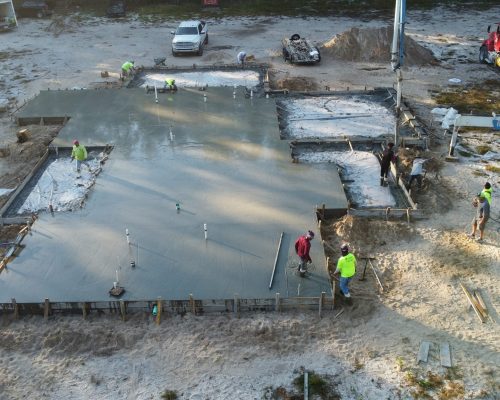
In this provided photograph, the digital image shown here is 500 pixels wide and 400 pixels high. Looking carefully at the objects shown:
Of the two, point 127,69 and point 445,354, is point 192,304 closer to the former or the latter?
point 445,354

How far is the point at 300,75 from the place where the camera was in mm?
24984

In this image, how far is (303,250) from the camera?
36.3 feet

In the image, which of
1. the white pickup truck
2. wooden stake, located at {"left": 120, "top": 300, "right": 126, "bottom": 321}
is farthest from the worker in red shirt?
the white pickup truck

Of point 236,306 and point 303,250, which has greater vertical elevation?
point 303,250

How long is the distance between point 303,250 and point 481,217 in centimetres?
481

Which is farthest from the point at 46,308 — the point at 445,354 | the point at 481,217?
the point at 481,217

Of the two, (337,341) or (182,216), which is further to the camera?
(182,216)

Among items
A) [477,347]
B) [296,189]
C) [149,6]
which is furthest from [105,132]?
[149,6]

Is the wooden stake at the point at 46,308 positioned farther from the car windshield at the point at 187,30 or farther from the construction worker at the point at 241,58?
the car windshield at the point at 187,30

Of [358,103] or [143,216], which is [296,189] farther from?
[358,103]

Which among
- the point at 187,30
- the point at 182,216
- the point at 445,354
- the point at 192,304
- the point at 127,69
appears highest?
the point at 187,30

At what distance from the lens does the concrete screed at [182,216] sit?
11.3 meters

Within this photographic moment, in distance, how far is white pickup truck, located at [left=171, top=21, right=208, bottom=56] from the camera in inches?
1113

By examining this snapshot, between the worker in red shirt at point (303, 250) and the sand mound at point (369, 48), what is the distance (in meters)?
18.5
